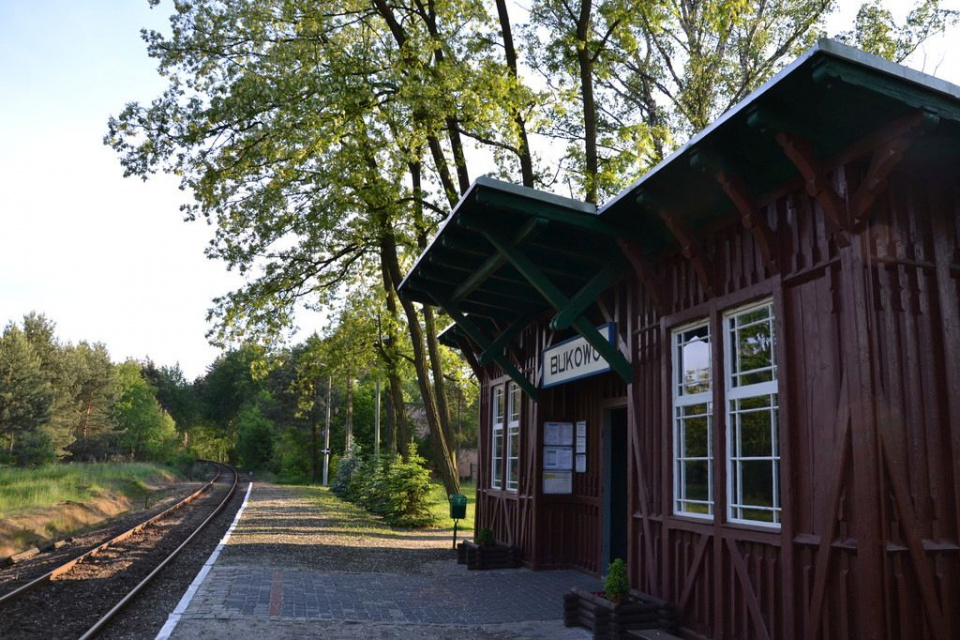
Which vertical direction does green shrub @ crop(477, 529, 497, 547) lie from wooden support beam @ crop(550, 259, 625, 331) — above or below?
below

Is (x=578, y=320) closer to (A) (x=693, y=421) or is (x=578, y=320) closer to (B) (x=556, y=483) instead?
(A) (x=693, y=421)

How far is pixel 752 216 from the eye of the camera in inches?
249

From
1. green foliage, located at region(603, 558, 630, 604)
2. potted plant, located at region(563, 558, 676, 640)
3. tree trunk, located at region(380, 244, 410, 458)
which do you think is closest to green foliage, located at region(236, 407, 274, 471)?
tree trunk, located at region(380, 244, 410, 458)

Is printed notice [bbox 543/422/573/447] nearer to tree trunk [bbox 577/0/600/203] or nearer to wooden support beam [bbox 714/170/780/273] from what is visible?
tree trunk [bbox 577/0/600/203]

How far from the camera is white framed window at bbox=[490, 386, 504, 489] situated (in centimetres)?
1388

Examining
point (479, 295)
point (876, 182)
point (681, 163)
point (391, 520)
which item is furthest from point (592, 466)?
point (391, 520)

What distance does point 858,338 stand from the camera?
539 cm

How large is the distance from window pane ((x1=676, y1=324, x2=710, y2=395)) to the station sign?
1094 millimetres

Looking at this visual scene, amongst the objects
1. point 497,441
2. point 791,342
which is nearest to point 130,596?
point 497,441

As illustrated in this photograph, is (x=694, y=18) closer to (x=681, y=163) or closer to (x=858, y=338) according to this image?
(x=681, y=163)

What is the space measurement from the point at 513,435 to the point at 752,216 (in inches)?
297

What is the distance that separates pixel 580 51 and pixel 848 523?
41.1 feet

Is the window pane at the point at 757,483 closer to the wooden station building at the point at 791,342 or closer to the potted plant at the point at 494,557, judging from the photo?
the wooden station building at the point at 791,342

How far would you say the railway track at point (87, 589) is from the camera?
29.0 ft
